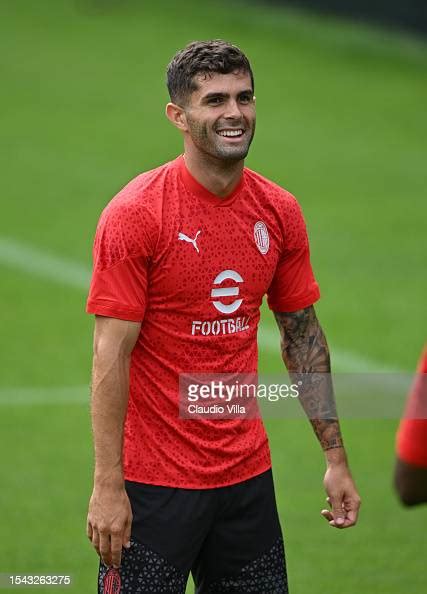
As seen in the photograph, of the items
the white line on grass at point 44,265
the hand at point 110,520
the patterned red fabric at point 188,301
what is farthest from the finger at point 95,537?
the white line on grass at point 44,265

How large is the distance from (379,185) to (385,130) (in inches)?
116

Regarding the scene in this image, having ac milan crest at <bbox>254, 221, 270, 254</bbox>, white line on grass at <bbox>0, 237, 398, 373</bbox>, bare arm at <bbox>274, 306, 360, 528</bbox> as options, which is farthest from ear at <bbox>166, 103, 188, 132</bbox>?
white line on grass at <bbox>0, 237, 398, 373</bbox>

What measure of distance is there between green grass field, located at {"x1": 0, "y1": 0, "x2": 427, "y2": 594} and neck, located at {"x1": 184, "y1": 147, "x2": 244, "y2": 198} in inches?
123

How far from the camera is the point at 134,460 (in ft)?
16.6

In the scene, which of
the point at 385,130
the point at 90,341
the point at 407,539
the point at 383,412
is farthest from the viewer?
the point at 385,130

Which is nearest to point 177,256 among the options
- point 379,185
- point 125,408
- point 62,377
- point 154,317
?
point 154,317

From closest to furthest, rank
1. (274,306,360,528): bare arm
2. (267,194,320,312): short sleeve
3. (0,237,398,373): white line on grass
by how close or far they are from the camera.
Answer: (267,194,320,312): short sleeve < (274,306,360,528): bare arm < (0,237,398,373): white line on grass

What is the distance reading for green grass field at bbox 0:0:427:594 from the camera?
8.28 metres

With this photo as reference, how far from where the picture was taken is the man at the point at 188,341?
191 inches

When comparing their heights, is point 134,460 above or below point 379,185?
above

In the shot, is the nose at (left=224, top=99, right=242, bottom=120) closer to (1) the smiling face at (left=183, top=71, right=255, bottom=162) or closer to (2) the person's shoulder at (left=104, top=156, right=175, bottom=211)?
(1) the smiling face at (left=183, top=71, right=255, bottom=162)

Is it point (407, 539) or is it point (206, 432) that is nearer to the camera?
point (206, 432)

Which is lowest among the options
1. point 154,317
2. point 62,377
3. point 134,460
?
point 62,377

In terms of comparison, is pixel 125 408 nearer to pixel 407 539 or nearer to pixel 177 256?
pixel 177 256
